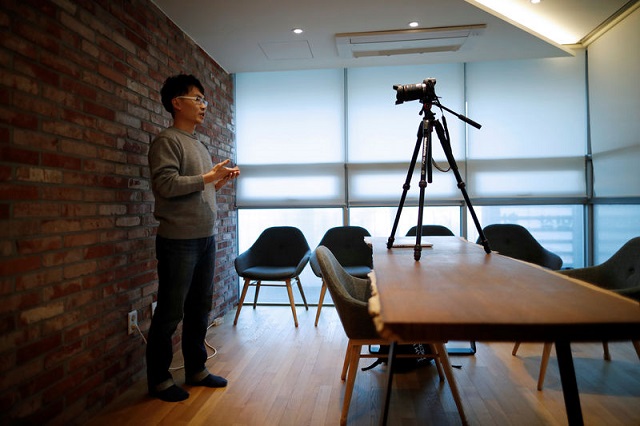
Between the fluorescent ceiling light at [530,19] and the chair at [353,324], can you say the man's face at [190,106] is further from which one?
the fluorescent ceiling light at [530,19]

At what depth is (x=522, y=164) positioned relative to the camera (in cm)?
400

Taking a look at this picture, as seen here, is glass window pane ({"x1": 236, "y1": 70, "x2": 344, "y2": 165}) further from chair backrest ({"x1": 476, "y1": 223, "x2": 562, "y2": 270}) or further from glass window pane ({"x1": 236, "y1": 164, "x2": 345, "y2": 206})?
chair backrest ({"x1": 476, "y1": 223, "x2": 562, "y2": 270})

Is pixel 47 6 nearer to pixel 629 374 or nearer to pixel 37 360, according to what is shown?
pixel 37 360

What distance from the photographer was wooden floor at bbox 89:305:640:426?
73.9 inches

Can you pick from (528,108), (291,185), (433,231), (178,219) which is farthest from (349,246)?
(528,108)

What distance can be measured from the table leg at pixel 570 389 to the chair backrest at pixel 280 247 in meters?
2.86

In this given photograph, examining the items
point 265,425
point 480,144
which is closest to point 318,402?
point 265,425

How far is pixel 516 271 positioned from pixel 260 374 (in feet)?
5.74

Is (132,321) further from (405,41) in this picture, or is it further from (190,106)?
(405,41)

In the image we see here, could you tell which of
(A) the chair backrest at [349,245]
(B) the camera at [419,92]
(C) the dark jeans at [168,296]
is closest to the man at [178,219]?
(C) the dark jeans at [168,296]

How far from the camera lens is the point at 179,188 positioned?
1.98m

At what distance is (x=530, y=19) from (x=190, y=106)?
316 cm

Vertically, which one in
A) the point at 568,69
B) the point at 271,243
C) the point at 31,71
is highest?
the point at 568,69

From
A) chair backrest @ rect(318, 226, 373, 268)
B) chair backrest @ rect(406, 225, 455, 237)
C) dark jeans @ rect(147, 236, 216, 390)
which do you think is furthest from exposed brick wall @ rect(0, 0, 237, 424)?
chair backrest @ rect(406, 225, 455, 237)
